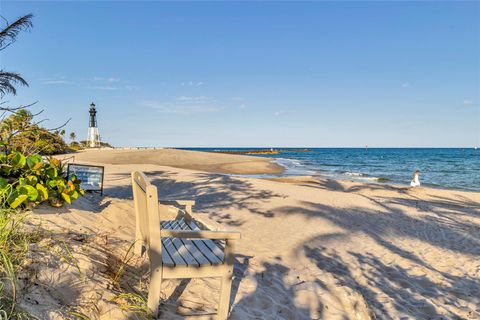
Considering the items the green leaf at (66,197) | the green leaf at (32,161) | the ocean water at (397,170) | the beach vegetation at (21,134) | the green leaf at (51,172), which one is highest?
the beach vegetation at (21,134)

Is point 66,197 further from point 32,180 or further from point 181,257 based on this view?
point 181,257

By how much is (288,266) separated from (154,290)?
2.89 metres

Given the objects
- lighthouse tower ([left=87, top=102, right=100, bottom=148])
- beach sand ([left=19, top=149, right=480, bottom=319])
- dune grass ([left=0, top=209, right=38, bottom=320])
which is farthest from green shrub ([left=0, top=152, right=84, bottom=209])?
lighthouse tower ([left=87, top=102, right=100, bottom=148])

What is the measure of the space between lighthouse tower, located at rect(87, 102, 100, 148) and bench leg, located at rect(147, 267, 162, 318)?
2636 inches

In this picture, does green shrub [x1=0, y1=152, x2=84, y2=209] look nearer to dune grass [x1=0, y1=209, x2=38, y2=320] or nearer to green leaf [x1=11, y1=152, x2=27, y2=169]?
green leaf [x1=11, y1=152, x2=27, y2=169]

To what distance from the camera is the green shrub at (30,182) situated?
442 centimetres

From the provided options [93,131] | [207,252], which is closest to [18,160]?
[207,252]

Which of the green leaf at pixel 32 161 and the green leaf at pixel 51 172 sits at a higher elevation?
the green leaf at pixel 32 161

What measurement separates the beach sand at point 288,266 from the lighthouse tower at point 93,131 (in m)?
60.9

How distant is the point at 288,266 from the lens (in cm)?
549

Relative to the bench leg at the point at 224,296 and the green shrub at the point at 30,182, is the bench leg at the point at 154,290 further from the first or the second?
the green shrub at the point at 30,182

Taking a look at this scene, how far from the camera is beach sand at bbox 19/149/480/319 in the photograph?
3305 millimetres

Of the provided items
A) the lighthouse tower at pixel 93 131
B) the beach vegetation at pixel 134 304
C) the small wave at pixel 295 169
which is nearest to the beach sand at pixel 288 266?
the beach vegetation at pixel 134 304

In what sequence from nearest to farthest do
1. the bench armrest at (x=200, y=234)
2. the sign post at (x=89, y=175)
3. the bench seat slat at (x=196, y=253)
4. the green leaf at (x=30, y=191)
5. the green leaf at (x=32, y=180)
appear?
the bench armrest at (x=200, y=234) < the bench seat slat at (x=196, y=253) < the green leaf at (x=30, y=191) < the green leaf at (x=32, y=180) < the sign post at (x=89, y=175)
